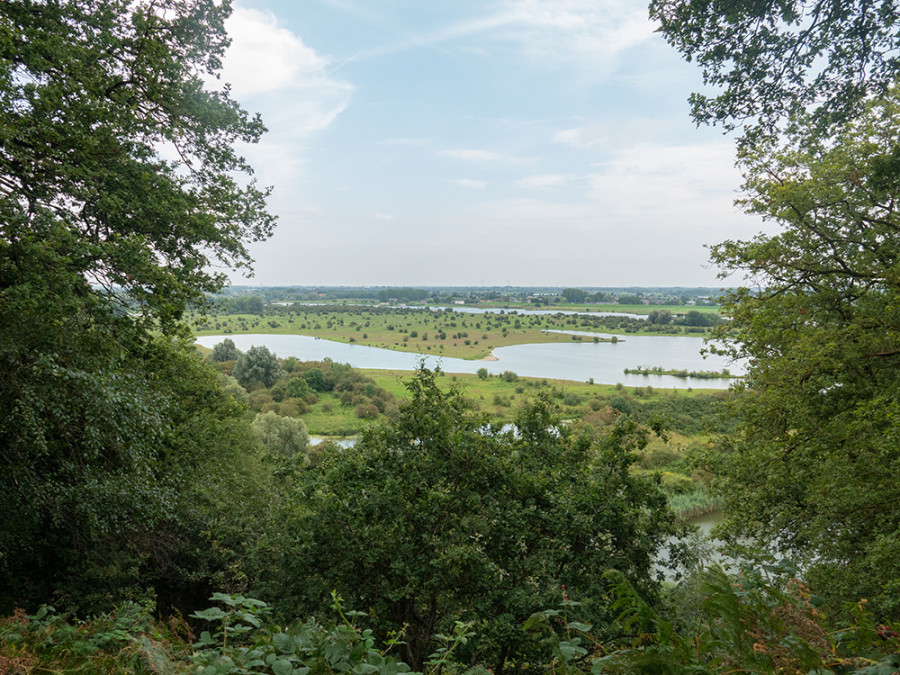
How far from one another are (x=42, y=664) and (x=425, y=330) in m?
97.6

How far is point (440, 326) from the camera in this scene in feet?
340

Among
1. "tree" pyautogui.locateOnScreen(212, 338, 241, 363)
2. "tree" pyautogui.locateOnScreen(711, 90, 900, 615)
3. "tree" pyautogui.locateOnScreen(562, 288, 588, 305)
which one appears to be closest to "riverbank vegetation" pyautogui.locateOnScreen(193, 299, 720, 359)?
"tree" pyautogui.locateOnScreen(212, 338, 241, 363)

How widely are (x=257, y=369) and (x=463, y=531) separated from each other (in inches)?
1949

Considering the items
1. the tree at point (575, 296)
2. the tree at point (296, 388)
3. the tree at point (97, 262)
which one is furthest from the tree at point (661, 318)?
the tree at point (97, 262)

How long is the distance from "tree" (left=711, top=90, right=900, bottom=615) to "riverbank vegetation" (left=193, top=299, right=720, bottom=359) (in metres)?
64.4

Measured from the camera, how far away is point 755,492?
862 centimetres

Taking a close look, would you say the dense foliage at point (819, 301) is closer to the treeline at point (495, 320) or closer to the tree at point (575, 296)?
the treeline at point (495, 320)

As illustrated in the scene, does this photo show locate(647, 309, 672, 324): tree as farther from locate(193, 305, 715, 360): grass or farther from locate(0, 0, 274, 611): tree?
locate(0, 0, 274, 611): tree

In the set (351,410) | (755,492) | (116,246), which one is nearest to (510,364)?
(351,410)

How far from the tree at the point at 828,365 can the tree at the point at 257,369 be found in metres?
48.1

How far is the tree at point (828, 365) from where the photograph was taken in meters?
6.54

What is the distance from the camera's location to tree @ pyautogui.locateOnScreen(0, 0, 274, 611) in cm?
534

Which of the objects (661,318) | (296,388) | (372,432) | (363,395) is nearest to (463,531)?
(372,432)

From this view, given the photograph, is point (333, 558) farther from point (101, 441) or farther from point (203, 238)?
point (203, 238)
